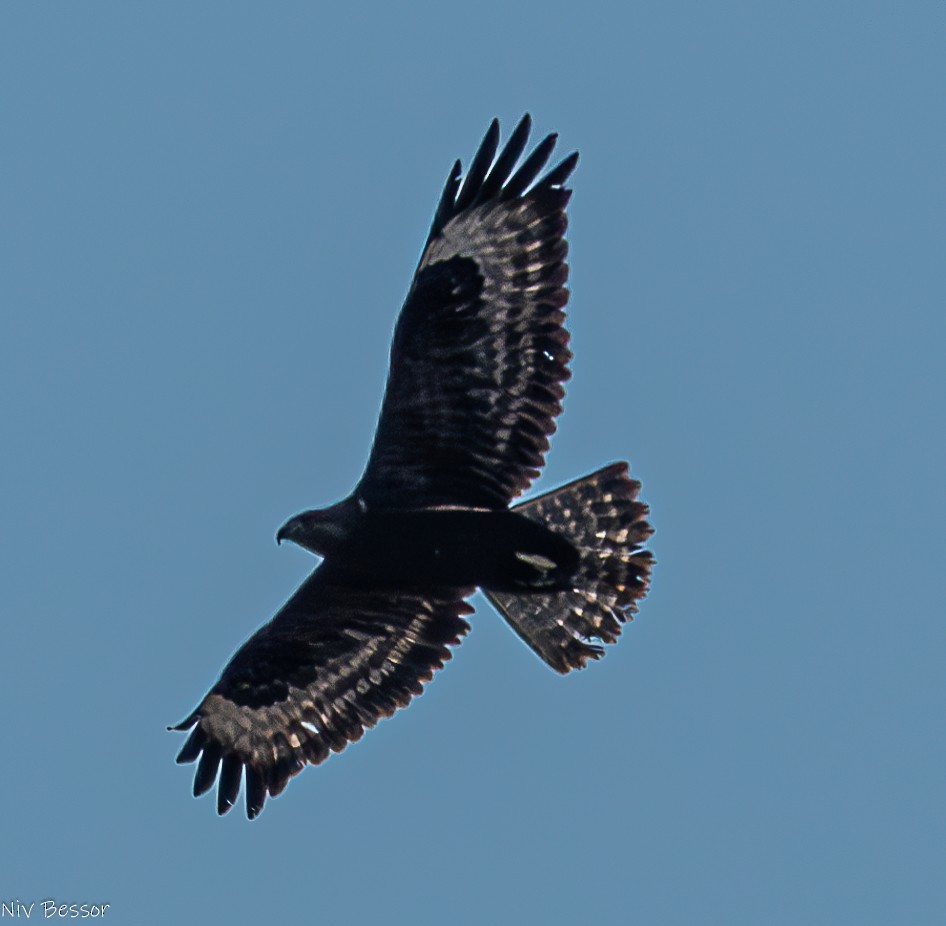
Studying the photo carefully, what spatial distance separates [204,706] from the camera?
12.1 m

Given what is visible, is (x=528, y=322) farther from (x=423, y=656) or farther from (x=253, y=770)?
(x=253, y=770)

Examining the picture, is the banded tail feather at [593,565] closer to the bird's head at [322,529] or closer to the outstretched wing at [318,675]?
the outstretched wing at [318,675]

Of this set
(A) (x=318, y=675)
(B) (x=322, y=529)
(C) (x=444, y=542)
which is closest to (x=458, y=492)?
(C) (x=444, y=542)

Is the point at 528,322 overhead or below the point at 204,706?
overhead

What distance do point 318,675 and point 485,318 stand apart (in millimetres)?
2546

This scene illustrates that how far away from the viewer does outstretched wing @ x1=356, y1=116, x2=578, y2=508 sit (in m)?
11.3

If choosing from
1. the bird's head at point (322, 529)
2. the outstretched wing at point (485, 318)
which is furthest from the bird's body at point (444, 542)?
the outstretched wing at point (485, 318)

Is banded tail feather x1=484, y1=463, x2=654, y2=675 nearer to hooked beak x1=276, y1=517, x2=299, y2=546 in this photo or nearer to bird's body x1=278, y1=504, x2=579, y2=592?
bird's body x1=278, y1=504, x2=579, y2=592

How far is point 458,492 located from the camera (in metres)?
11.6

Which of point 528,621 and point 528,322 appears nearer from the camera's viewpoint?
point 528,322

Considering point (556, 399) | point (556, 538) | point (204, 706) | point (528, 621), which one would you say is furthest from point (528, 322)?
point (204, 706)

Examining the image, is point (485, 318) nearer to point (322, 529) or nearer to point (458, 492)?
point (458, 492)

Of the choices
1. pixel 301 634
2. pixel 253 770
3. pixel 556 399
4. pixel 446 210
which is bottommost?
pixel 253 770

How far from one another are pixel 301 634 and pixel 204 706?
28.7 inches
